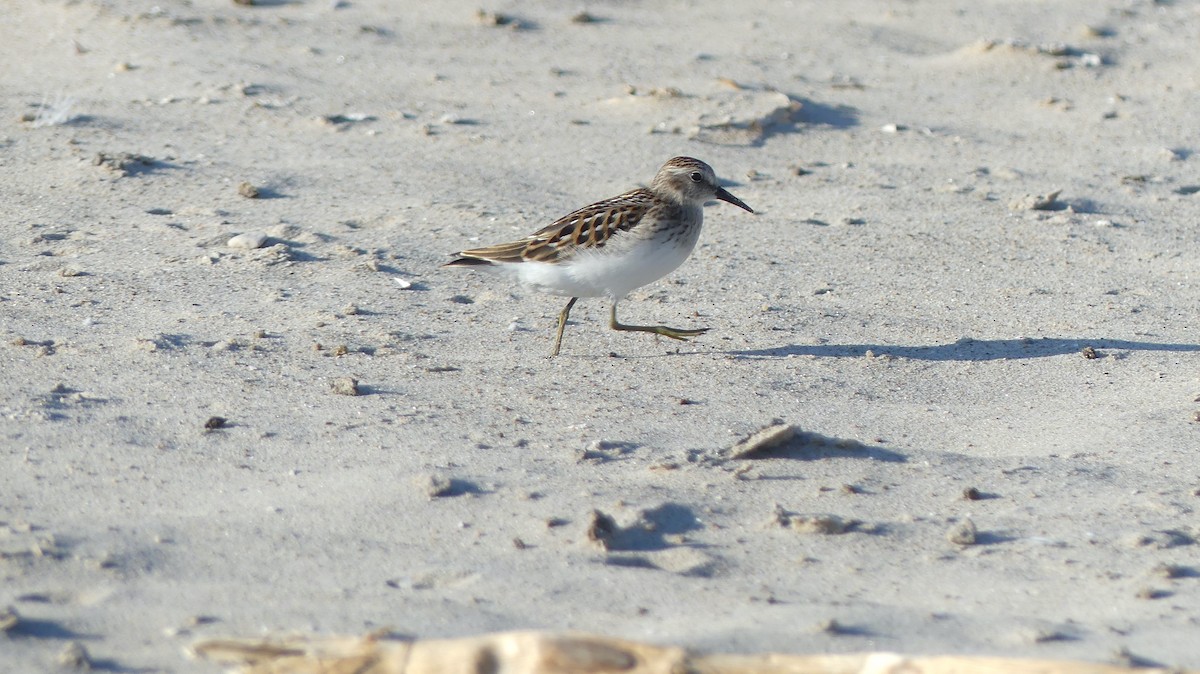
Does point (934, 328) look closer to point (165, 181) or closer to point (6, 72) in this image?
point (165, 181)

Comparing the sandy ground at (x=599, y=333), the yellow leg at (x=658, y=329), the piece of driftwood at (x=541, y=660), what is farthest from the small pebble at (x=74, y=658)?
the yellow leg at (x=658, y=329)

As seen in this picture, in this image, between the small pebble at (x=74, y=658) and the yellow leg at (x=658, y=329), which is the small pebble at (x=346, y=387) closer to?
the yellow leg at (x=658, y=329)

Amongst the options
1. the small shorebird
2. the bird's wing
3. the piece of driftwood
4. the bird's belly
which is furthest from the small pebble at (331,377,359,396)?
the piece of driftwood

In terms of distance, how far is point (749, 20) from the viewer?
33.2 feet

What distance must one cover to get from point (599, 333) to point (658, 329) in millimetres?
337

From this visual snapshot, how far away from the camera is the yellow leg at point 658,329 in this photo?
19.2 feet

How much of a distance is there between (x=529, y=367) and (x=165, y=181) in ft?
8.92

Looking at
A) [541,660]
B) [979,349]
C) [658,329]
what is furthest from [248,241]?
[541,660]

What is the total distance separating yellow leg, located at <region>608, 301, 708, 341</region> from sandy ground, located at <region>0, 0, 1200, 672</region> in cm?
8

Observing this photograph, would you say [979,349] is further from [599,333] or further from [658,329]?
[599,333]

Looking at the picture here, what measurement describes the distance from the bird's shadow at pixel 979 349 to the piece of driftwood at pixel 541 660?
8.33ft

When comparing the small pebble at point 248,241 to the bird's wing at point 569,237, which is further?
the small pebble at point 248,241

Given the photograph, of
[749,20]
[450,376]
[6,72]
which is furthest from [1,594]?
[749,20]

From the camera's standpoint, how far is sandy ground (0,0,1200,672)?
377 cm
